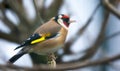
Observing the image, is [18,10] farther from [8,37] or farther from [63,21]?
[63,21]

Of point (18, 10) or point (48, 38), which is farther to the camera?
point (18, 10)

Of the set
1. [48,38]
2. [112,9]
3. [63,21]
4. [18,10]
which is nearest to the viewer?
[112,9]

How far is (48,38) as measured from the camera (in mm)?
2406

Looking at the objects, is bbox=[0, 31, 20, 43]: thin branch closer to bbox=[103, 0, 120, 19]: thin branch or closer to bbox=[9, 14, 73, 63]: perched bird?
bbox=[9, 14, 73, 63]: perched bird

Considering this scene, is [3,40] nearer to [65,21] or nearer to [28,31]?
[28,31]

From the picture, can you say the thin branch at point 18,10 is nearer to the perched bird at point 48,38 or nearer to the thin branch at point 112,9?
the perched bird at point 48,38

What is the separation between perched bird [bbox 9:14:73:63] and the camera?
2.17 meters

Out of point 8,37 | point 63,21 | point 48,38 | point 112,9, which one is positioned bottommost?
point 112,9

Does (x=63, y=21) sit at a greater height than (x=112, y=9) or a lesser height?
greater

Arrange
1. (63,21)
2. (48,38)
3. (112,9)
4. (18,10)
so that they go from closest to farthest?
(112,9)
(48,38)
(63,21)
(18,10)

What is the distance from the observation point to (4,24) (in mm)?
3160

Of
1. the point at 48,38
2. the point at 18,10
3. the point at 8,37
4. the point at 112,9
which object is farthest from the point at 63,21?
the point at 112,9

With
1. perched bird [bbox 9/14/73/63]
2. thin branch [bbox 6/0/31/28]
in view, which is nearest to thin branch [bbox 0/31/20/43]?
thin branch [bbox 6/0/31/28]

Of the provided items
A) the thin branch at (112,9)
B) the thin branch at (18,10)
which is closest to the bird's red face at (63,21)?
the thin branch at (18,10)
